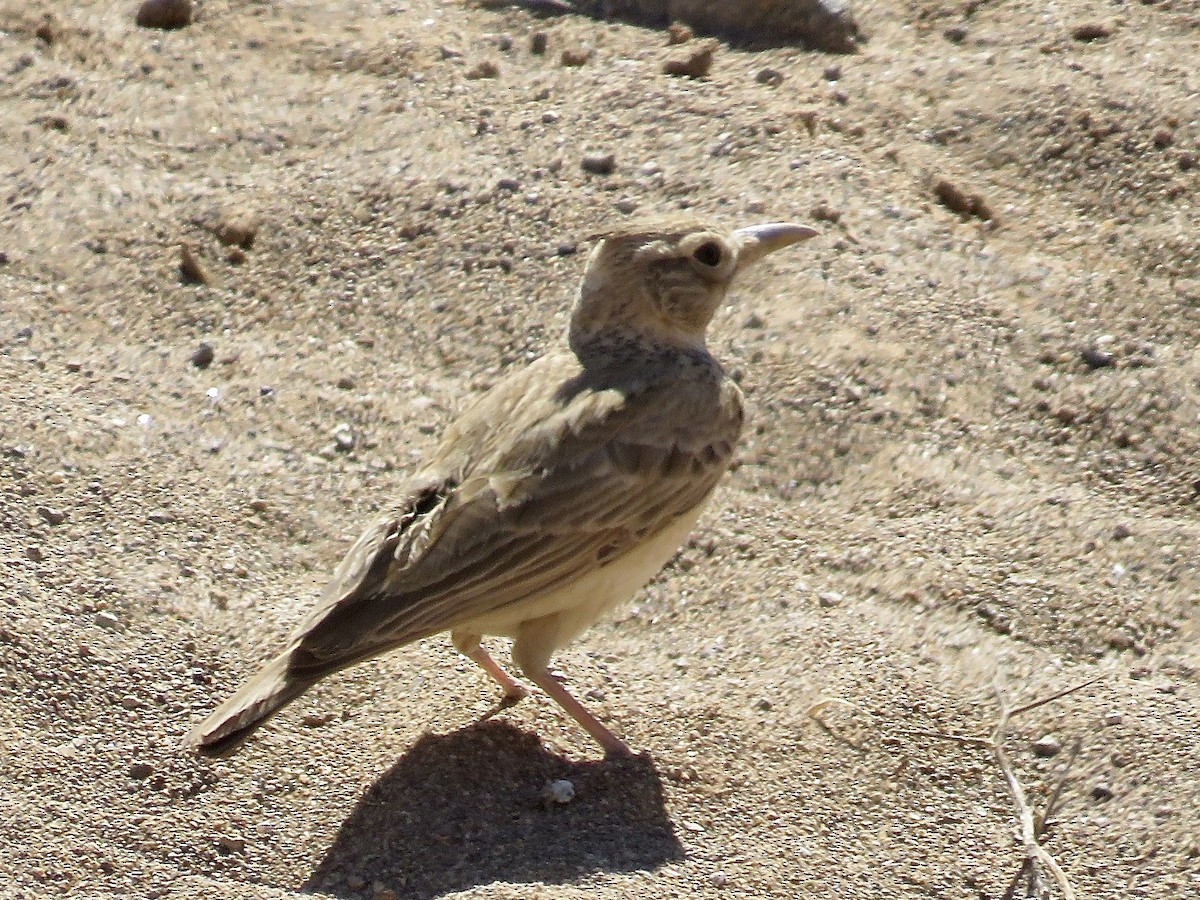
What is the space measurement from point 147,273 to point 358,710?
2.44m

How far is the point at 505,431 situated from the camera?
572 cm

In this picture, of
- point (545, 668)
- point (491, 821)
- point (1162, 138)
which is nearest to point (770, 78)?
point (1162, 138)

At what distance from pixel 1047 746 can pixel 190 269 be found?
12.3 ft

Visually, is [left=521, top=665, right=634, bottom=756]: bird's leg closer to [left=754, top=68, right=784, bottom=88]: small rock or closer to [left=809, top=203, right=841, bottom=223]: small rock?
[left=809, top=203, right=841, bottom=223]: small rock

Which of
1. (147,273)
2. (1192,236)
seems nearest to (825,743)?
(1192,236)

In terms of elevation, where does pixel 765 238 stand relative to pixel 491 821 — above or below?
above

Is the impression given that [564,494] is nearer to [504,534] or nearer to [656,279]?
[504,534]

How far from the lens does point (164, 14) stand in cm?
864

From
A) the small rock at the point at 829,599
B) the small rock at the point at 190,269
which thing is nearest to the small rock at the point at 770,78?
the small rock at the point at 190,269

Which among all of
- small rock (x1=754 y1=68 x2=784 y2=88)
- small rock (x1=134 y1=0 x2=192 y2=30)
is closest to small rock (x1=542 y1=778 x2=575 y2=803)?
small rock (x1=754 y1=68 x2=784 y2=88)

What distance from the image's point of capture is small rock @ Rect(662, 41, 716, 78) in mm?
8266

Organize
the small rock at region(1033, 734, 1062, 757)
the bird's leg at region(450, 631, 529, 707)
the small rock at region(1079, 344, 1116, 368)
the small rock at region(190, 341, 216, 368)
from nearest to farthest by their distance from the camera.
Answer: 1. the small rock at region(1033, 734, 1062, 757)
2. the bird's leg at region(450, 631, 529, 707)
3. the small rock at region(1079, 344, 1116, 368)
4. the small rock at region(190, 341, 216, 368)

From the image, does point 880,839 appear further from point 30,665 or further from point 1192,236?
point 1192,236

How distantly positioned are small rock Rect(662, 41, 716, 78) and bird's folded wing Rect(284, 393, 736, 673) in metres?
2.89
